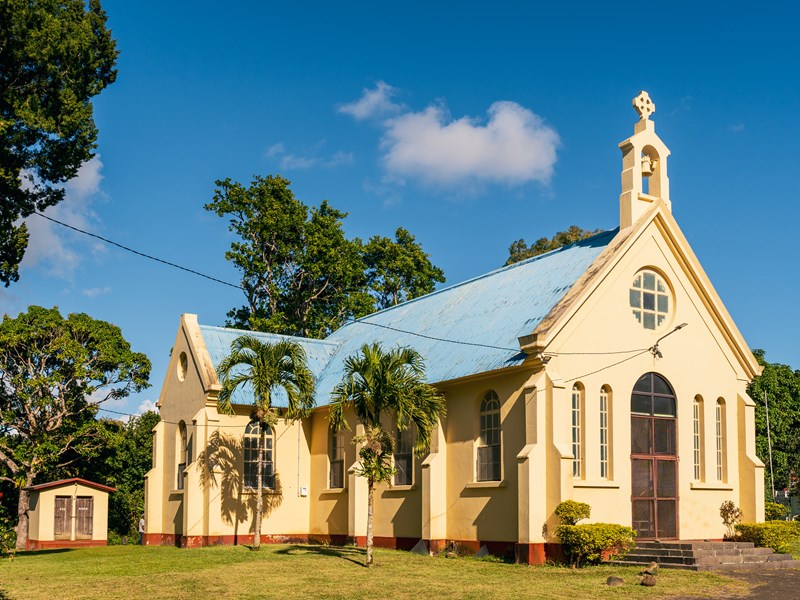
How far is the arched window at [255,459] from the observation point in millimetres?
33781

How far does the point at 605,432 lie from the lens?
25984 millimetres

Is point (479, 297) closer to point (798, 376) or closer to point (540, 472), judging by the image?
point (540, 472)

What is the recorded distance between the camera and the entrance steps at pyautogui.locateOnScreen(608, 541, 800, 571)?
22.8 metres

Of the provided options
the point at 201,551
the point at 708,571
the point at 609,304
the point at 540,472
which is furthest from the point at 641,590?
the point at 201,551

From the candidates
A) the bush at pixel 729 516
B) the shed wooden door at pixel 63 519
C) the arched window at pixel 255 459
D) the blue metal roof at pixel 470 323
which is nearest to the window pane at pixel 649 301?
the blue metal roof at pixel 470 323

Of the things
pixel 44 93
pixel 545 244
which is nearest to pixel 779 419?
pixel 545 244

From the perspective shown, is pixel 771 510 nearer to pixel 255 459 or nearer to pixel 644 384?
pixel 644 384

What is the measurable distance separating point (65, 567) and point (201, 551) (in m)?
4.67

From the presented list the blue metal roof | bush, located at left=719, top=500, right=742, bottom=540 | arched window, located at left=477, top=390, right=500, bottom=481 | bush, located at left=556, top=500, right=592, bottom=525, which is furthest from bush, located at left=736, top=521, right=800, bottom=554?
the blue metal roof

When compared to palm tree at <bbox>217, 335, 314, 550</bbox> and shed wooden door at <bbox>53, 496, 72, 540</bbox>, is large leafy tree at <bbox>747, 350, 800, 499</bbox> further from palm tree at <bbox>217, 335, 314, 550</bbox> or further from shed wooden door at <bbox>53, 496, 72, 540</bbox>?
shed wooden door at <bbox>53, 496, 72, 540</bbox>

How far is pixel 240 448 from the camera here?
110 ft

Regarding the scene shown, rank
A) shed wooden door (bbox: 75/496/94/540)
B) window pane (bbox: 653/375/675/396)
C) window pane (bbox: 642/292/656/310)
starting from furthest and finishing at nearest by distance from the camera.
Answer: shed wooden door (bbox: 75/496/94/540) < window pane (bbox: 642/292/656/310) < window pane (bbox: 653/375/675/396)

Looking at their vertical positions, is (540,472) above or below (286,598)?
above

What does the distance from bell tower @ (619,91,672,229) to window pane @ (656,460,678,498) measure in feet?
22.6
